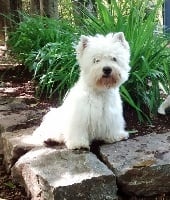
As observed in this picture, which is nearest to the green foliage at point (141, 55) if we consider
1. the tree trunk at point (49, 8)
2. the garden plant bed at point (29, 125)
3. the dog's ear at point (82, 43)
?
the garden plant bed at point (29, 125)

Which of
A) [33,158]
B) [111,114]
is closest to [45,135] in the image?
[33,158]

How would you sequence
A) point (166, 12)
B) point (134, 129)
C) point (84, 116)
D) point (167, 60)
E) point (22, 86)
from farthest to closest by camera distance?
1. point (166, 12)
2. point (22, 86)
3. point (167, 60)
4. point (134, 129)
5. point (84, 116)

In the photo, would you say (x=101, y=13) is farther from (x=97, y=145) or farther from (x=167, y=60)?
(x=97, y=145)

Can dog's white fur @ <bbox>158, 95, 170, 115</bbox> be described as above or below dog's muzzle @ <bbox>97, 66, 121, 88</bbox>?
below

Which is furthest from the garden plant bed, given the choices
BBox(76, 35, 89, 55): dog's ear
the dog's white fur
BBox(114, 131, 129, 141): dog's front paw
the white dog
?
BBox(76, 35, 89, 55): dog's ear

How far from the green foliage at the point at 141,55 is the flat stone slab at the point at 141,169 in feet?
2.72

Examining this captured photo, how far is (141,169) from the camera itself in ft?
11.1

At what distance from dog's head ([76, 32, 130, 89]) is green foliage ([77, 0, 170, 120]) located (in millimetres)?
811

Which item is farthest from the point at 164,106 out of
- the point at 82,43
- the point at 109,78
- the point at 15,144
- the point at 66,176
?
the point at 66,176

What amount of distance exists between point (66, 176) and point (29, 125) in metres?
1.29

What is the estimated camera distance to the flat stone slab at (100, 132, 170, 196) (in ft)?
11.1

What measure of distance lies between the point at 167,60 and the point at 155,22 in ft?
1.44

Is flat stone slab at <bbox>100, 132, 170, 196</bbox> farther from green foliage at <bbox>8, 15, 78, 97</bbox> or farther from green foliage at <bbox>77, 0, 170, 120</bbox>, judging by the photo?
green foliage at <bbox>8, 15, 78, 97</bbox>

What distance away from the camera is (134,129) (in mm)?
4242
